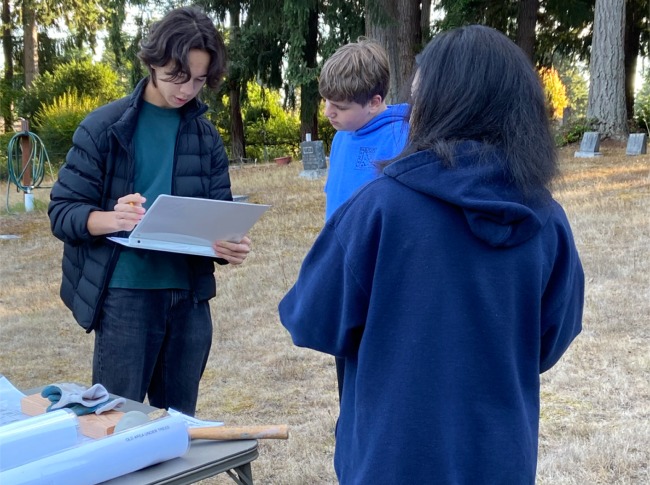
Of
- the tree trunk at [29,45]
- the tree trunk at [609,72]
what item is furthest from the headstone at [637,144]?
the tree trunk at [29,45]

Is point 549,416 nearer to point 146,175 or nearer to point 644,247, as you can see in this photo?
point 146,175

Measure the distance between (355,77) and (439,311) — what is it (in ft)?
5.29

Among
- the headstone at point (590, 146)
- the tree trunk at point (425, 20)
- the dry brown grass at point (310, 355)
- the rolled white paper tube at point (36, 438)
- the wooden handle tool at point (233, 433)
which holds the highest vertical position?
the tree trunk at point (425, 20)

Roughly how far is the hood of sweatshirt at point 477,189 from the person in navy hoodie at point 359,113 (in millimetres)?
1394

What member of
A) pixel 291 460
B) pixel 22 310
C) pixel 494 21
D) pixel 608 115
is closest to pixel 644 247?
pixel 291 460

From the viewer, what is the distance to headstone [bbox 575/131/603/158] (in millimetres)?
14172

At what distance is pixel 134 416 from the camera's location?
196cm

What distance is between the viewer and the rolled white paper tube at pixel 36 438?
164cm

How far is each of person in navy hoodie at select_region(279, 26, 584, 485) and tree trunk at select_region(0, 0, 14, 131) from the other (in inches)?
1196

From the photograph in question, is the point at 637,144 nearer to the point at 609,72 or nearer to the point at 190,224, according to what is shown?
the point at 609,72

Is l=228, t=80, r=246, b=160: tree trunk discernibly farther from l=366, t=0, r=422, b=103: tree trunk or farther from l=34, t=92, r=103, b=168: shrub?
l=366, t=0, r=422, b=103: tree trunk

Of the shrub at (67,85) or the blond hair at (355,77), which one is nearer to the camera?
the blond hair at (355,77)

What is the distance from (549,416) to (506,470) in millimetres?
2774

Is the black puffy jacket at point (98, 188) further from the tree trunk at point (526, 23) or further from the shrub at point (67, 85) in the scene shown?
the shrub at point (67, 85)
